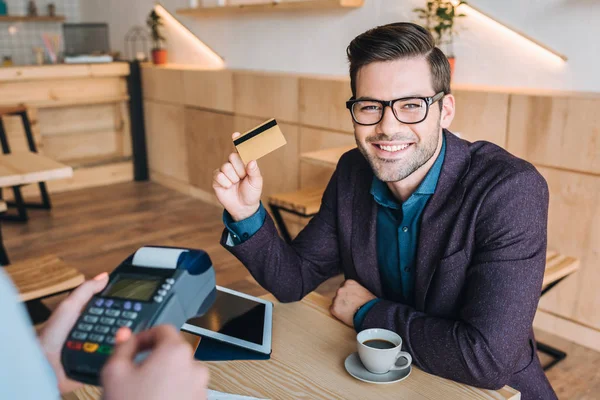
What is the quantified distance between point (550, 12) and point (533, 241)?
185 cm

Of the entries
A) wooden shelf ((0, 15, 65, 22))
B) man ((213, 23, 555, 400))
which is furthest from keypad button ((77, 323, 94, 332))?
wooden shelf ((0, 15, 65, 22))

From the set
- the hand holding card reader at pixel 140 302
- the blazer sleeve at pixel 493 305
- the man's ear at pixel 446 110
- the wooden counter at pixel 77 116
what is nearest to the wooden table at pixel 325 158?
the man's ear at pixel 446 110

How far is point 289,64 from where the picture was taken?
13.6 feet

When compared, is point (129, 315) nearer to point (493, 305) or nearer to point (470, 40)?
point (493, 305)

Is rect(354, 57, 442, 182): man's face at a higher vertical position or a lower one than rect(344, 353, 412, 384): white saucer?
higher

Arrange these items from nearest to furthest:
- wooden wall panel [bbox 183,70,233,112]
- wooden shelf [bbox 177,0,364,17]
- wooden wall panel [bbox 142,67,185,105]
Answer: wooden shelf [bbox 177,0,364,17] < wooden wall panel [bbox 183,70,233,112] < wooden wall panel [bbox 142,67,185,105]

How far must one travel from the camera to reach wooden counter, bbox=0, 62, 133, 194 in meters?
4.84

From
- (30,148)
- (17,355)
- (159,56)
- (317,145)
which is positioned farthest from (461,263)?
(159,56)

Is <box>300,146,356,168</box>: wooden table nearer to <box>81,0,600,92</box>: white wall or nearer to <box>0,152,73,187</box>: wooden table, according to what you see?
<box>81,0,600,92</box>: white wall

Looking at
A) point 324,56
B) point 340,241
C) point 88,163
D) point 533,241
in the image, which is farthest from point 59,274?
point 88,163

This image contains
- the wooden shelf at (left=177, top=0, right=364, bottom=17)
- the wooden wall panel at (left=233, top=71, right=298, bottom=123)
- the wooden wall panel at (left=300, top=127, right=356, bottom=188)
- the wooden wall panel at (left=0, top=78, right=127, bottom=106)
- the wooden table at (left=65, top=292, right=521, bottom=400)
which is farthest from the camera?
the wooden wall panel at (left=0, top=78, right=127, bottom=106)

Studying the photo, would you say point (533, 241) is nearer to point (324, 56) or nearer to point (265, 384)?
point (265, 384)

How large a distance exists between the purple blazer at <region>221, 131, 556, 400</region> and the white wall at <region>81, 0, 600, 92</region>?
5.08 ft

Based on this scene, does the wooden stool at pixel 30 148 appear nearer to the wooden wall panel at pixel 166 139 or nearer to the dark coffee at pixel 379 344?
the wooden wall panel at pixel 166 139
